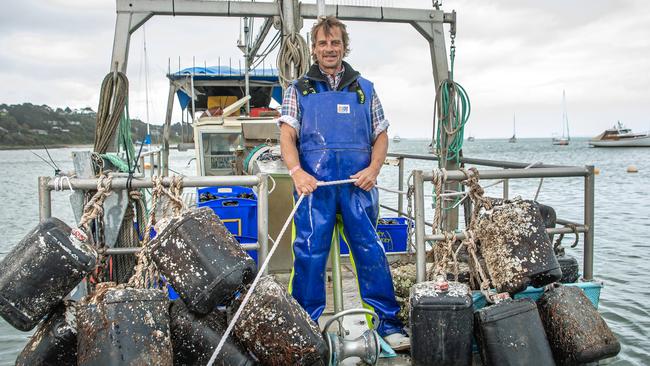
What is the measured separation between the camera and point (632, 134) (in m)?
70.7

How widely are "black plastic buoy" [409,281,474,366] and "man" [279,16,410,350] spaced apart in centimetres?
43

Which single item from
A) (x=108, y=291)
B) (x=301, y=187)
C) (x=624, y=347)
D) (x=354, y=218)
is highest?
(x=301, y=187)

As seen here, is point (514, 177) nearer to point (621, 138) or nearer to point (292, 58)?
point (292, 58)

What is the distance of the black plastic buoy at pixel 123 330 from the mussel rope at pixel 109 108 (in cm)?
235

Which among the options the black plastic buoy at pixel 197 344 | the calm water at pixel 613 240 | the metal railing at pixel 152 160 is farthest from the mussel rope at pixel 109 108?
the black plastic buoy at pixel 197 344

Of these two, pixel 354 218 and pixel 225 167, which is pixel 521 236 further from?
pixel 225 167

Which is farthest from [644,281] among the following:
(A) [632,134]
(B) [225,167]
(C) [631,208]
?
(A) [632,134]

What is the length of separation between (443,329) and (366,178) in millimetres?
979

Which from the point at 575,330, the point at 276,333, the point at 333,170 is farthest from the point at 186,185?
the point at 575,330

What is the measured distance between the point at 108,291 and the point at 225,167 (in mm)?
5150

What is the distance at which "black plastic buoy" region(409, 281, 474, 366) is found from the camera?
2758 mm

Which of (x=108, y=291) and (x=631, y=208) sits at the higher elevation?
(x=108, y=291)

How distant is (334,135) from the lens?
3.27 m

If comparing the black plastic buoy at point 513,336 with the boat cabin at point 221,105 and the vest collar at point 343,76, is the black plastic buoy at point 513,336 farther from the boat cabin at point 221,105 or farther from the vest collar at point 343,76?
the boat cabin at point 221,105
